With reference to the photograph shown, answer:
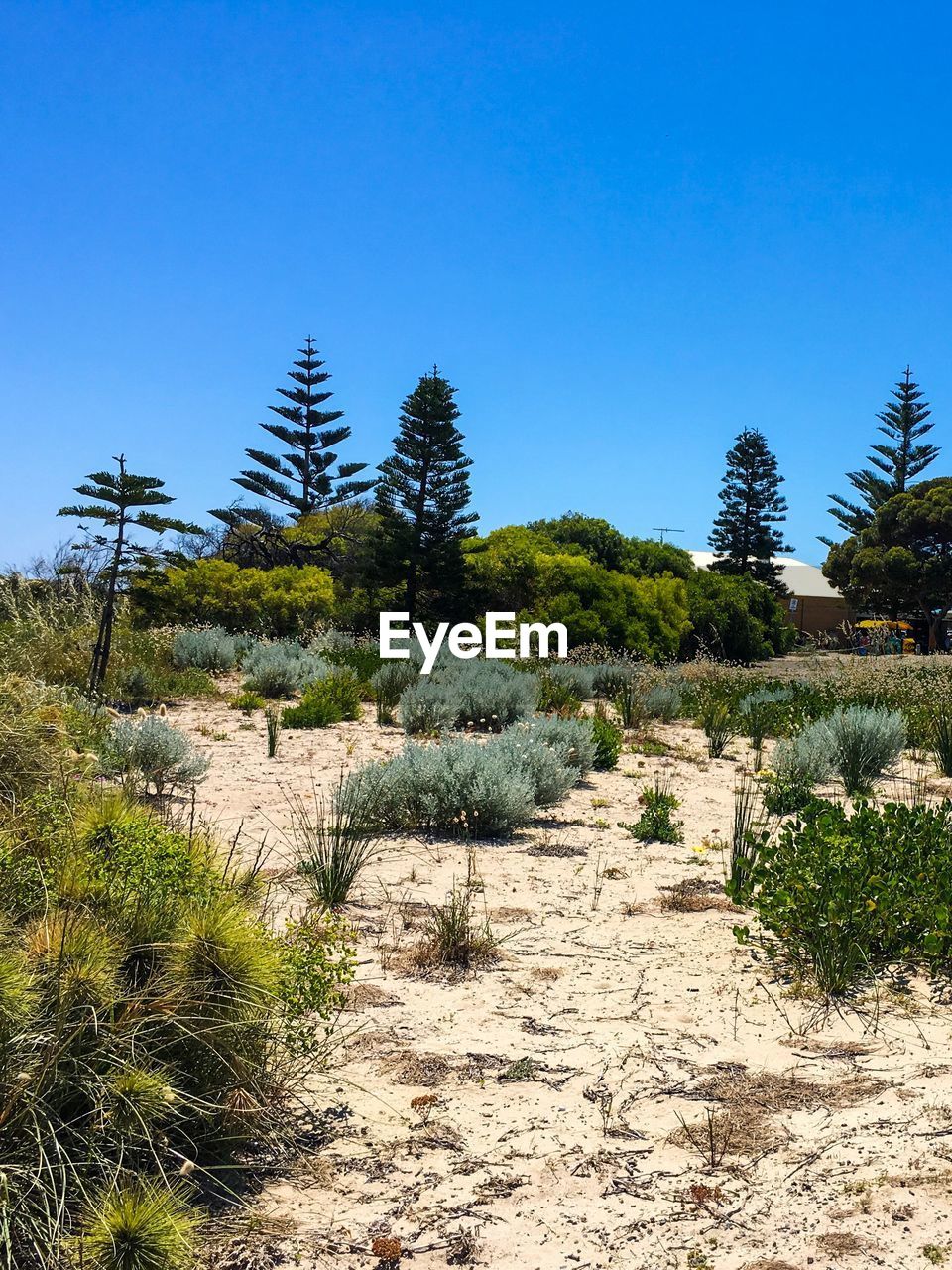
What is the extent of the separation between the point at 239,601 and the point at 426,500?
6779 mm

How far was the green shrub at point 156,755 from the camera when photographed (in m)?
7.23

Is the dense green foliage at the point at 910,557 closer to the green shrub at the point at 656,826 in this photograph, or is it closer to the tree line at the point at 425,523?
the tree line at the point at 425,523

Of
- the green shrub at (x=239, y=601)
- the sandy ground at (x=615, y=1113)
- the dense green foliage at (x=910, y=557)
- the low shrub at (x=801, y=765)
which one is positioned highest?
the dense green foliage at (x=910, y=557)

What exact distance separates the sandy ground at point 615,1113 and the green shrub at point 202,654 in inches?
421

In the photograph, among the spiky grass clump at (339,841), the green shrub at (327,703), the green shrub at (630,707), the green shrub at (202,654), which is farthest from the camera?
the green shrub at (202,654)

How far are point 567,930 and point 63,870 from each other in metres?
2.70

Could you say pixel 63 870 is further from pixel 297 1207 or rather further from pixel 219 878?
pixel 297 1207

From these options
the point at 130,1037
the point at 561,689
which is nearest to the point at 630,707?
the point at 561,689

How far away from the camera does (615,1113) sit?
10.2 ft

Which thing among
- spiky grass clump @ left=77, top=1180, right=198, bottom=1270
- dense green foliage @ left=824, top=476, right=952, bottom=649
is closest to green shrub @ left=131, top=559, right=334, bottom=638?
spiky grass clump @ left=77, top=1180, right=198, bottom=1270

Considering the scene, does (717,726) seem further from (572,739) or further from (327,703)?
(327,703)

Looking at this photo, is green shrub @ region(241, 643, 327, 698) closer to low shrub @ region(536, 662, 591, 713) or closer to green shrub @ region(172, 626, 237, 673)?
green shrub @ region(172, 626, 237, 673)

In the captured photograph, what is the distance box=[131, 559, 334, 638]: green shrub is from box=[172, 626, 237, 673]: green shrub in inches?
200

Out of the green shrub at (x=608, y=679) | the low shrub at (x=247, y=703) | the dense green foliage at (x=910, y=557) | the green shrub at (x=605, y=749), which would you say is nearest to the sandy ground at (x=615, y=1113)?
the green shrub at (x=605, y=749)
